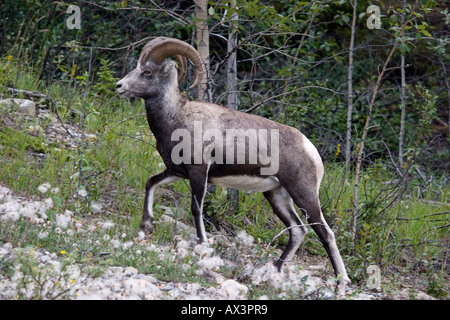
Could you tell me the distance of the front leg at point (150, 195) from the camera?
6.41 metres

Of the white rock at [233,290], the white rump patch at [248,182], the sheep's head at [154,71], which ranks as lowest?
the white rock at [233,290]

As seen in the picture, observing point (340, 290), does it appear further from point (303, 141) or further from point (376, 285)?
point (303, 141)

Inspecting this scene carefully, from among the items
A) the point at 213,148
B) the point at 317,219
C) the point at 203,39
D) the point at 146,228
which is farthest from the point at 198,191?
the point at 203,39

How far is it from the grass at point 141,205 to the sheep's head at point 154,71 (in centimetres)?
48

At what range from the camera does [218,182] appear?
21.0ft

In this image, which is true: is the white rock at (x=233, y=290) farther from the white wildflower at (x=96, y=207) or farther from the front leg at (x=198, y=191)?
the white wildflower at (x=96, y=207)

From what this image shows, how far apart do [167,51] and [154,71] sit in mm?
231

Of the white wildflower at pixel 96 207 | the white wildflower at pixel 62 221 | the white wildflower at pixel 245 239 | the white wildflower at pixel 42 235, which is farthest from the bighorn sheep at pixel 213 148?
the white wildflower at pixel 42 235

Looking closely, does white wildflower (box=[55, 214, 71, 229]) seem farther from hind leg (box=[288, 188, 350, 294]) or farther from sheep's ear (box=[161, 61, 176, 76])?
hind leg (box=[288, 188, 350, 294])

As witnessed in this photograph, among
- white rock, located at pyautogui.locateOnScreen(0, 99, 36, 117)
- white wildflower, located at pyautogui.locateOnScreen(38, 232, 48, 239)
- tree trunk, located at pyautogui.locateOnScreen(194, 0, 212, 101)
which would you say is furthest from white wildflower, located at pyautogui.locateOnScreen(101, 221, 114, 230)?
white rock, located at pyautogui.locateOnScreen(0, 99, 36, 117)

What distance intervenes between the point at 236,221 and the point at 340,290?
2.05m

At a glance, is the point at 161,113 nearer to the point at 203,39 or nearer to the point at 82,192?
the point at 82,192

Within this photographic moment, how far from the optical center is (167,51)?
252 inches
